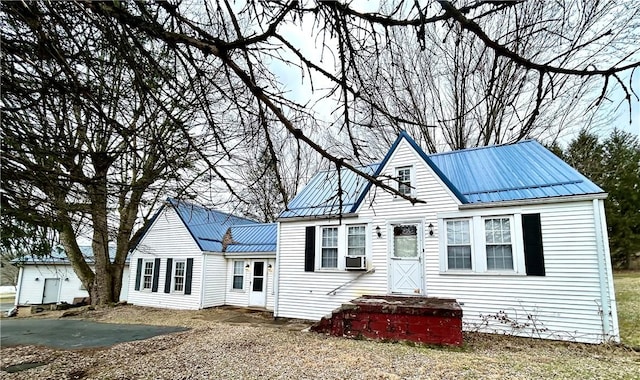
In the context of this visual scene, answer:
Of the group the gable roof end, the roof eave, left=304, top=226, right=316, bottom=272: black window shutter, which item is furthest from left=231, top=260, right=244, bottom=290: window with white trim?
the roof eave

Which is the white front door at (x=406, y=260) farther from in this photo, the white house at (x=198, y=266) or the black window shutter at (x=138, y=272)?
the black window shutter at (x=138, y=272)

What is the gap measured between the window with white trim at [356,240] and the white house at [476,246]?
3 cm

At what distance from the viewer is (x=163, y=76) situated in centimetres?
265

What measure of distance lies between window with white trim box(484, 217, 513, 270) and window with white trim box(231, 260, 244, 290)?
10.3 m

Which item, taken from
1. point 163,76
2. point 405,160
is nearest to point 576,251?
point 405,160

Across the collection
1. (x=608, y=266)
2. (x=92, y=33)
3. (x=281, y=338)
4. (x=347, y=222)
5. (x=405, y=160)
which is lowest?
(x=281, y=338)

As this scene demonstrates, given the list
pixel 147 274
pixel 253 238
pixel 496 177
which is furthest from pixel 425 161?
pixel 147 274

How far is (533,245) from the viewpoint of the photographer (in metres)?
8.16

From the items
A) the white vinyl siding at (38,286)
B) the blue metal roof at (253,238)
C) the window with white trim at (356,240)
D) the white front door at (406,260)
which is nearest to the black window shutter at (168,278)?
the blue metal roof at (253,238)

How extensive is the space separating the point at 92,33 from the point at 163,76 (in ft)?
2.78

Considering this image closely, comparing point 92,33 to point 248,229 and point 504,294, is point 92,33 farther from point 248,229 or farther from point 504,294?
point 248,229

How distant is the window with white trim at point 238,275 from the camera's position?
1529 centimetres

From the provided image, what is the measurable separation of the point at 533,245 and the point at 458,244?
5.46 ft

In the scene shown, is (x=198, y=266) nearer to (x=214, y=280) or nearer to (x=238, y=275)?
(x=214, y=280)
